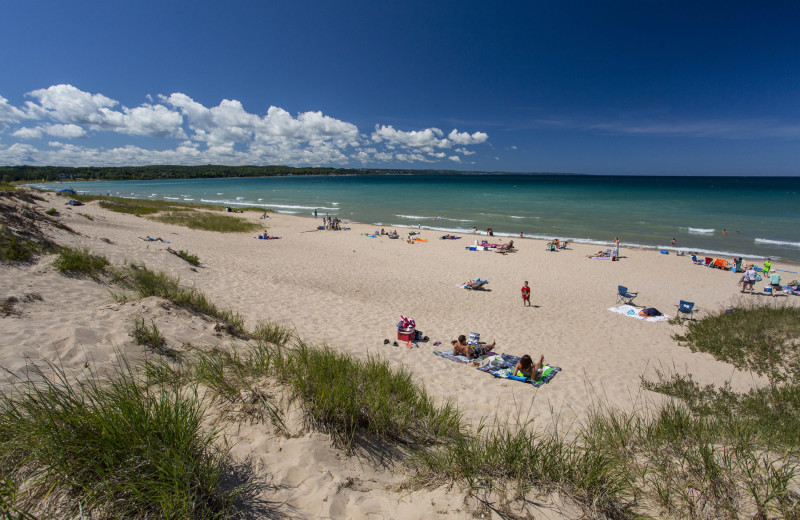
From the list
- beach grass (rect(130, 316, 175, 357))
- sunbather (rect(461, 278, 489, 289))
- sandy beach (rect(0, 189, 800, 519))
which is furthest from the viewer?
sunbather (rect(461, 278, 489, 289))

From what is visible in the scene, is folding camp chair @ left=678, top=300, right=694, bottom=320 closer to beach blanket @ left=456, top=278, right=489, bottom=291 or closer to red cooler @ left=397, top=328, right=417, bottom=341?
beach blanket @ left=456, top=278, right=489, bottom=291

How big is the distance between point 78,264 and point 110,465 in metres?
7.73

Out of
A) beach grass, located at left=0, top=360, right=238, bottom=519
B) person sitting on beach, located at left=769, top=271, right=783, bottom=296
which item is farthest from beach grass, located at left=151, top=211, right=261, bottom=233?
person sitting on beach, located at left=769, top=271, right=783, bottom=296

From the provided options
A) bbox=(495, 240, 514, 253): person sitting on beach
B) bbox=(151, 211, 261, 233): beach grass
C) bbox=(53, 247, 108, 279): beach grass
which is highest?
bbox=(53, 247, 108, 279): beach grass

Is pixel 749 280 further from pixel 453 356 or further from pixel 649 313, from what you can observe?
pixel 453 356

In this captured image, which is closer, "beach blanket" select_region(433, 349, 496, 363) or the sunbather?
"beach blanket" select_region(433, 349, 496, 363)

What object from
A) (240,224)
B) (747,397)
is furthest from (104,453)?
(240,224)

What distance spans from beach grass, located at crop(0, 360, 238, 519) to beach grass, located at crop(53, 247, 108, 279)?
21.9 feet

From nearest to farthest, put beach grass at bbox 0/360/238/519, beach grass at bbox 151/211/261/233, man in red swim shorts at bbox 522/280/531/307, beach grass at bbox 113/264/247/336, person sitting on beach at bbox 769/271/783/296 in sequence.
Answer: beach grass at bbox 0/360/238/519, beach grass at bbox 113/264/247/336, man in red swim shorts at bbox 522/280/531/307, person sitting on beach at bbox 769/271/783/296, beach grass at bbox 151/211/261/233

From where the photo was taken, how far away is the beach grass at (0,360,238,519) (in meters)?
1.78

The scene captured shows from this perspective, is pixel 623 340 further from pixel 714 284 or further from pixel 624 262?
pixel 624 262

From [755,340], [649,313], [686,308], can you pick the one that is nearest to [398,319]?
[649,313]

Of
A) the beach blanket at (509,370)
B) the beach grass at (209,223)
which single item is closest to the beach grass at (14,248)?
the beach blanket at (509,370)

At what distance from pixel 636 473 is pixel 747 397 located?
191 inches
